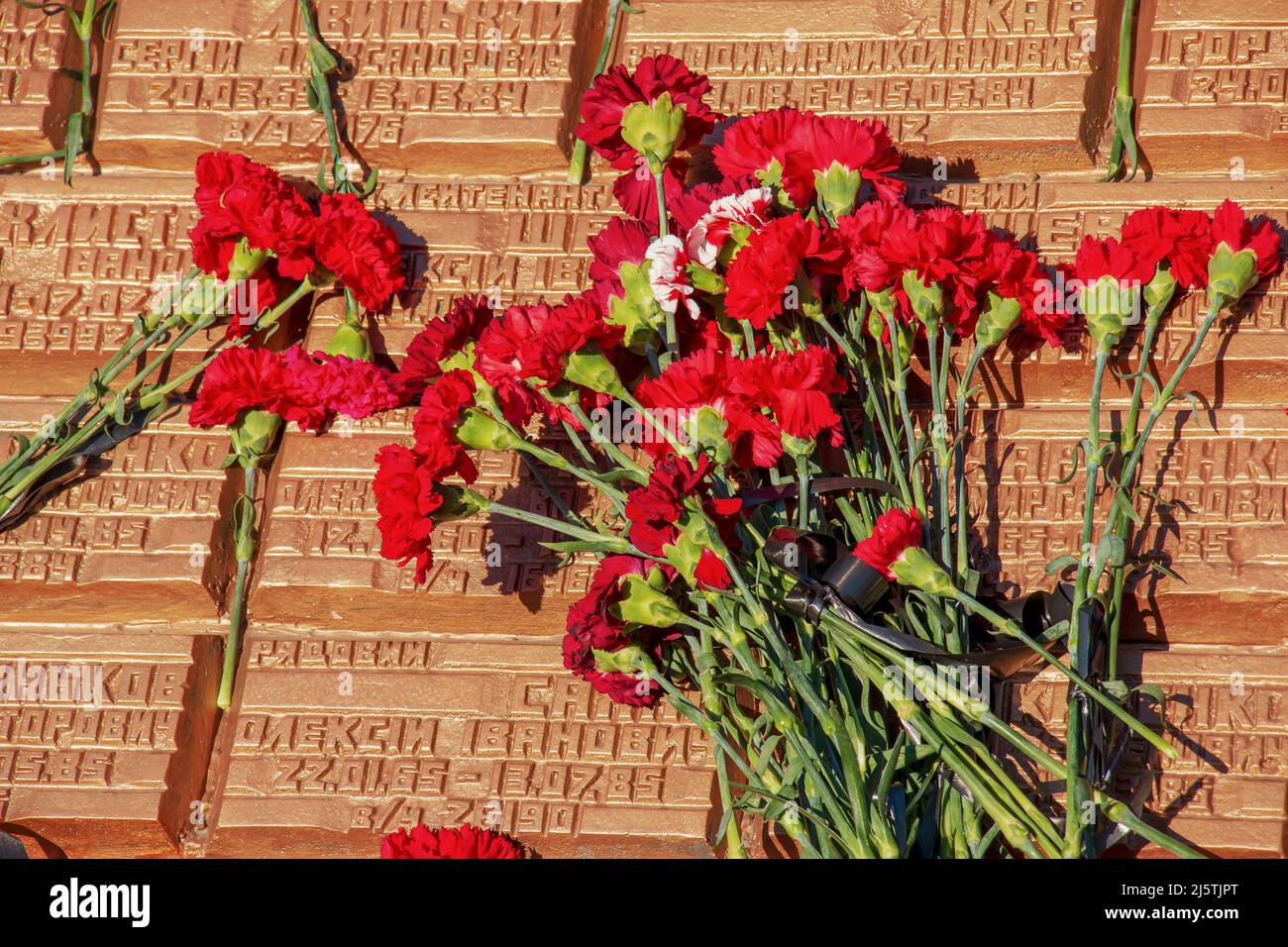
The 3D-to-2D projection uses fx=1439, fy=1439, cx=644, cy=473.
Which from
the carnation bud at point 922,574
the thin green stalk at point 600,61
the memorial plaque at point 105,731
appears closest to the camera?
the carnation bud at point 922,574

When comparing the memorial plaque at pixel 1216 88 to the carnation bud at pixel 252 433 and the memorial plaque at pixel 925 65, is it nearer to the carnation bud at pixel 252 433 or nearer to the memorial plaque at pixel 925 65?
the memorial plaque at pixel 925 65

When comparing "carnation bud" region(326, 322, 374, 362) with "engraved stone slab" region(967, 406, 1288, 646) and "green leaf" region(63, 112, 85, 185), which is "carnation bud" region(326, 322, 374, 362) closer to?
"green leaf" region(63, 112, 85, 185)

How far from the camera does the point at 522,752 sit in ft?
3.06

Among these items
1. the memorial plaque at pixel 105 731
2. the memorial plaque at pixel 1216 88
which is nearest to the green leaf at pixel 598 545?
the memorial plaque at pixel 105 731

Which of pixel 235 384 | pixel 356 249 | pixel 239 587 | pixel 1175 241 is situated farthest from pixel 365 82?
pixel 1175 241

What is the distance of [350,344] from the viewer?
1.01 m

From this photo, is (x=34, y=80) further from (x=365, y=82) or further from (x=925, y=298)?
(x=925, y=298)

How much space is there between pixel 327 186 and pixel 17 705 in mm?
439

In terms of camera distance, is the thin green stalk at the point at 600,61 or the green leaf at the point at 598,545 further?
the thin green stalk at the point at 600,61

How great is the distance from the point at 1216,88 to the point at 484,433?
0.59 metres

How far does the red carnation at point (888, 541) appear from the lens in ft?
2.47
